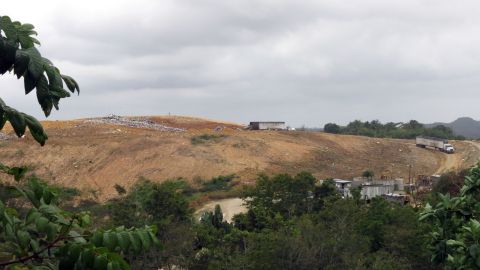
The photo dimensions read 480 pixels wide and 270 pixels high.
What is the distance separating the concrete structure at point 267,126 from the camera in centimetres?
6081

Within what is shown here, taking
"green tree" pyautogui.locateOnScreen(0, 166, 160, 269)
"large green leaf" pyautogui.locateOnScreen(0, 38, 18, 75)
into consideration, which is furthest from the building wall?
"large green leaf" pyautogui.locateOnScreen(0, 38, 18, 75)

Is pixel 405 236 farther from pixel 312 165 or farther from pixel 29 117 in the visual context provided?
pixel 312 165

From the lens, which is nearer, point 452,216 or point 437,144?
point 452,216

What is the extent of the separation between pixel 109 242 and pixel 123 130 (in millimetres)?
56207

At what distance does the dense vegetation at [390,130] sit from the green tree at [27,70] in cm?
6929

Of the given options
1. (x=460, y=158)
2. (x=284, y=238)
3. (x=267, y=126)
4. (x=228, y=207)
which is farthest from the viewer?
(x=267, y=126)

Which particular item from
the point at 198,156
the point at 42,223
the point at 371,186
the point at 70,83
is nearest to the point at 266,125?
the point at 198,156

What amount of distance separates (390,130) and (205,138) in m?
33.8

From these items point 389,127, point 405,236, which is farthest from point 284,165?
point 389,127

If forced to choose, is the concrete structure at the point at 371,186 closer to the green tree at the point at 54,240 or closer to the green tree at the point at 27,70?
the green tree at the point at 54,240

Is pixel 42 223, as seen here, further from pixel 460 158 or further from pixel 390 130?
pixel 390 130

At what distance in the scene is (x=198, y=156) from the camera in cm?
4503

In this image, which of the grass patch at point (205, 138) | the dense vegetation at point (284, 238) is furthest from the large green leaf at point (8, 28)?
the grass patch at point (205, 138)

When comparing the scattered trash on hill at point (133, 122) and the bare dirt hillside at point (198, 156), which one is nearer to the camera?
the bare dirt hillside at point (198, 156)
